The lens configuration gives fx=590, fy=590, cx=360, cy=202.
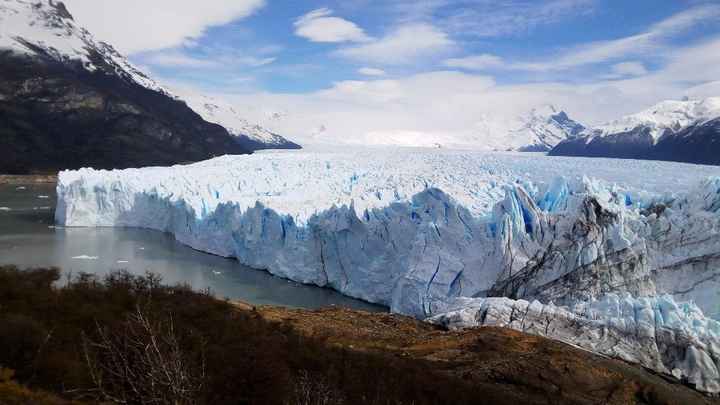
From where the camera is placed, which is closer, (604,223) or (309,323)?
(309,323)

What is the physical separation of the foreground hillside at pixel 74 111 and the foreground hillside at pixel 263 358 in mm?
36040

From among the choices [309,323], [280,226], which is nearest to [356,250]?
[280,226]

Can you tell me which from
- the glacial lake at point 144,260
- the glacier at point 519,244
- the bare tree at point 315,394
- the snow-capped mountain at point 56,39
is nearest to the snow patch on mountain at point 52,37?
the snow-capped mountain at point 56,39

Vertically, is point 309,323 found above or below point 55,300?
below

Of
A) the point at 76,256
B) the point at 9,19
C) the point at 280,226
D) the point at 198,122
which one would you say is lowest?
the point at 76,256

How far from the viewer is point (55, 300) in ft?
18.2

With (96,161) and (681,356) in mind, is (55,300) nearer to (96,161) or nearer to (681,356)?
(681,356)

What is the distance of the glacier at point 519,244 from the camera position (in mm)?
8422

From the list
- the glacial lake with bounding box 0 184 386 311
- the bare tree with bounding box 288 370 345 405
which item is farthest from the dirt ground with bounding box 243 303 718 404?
the glacial lake with bounding box 0 184 386 311

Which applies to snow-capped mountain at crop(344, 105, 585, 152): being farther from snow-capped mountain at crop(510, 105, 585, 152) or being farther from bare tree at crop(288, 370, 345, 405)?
bare tree at crop(288, 370, 345, 405)

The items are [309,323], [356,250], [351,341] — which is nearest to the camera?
[351,341]

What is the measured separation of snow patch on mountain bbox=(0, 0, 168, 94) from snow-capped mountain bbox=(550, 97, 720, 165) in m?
43.6

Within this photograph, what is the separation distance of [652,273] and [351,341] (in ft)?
18.0

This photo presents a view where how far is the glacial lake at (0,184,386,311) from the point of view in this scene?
42.4 ft
